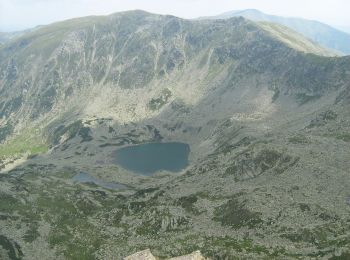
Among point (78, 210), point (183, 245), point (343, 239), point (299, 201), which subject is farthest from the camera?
point (78, 210)

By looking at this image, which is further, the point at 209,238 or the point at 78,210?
the point at 78,210

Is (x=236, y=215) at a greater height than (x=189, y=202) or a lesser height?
greater

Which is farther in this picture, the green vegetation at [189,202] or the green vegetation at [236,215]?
the green vegetation at [189,202]

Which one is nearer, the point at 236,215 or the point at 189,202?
the point at 236,215

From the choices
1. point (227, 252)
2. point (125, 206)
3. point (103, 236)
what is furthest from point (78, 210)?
point (227, 252)

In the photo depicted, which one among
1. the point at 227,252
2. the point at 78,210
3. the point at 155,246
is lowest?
the point at 78,210

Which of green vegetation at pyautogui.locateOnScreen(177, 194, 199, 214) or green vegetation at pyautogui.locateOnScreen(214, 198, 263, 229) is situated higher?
green vegetation at pyautogui.locateOnScreen(214, 198, 263, 229)

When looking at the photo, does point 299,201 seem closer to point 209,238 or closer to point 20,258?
point 209,238

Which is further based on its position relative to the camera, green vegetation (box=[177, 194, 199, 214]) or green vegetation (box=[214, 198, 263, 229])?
green vegetation (box=[177, 194, 199, 214])

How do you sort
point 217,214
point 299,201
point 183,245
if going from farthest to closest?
point 217,214, point 299,201, point 183,245

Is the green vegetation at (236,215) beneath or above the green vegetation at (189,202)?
above

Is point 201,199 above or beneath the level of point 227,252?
beneath
